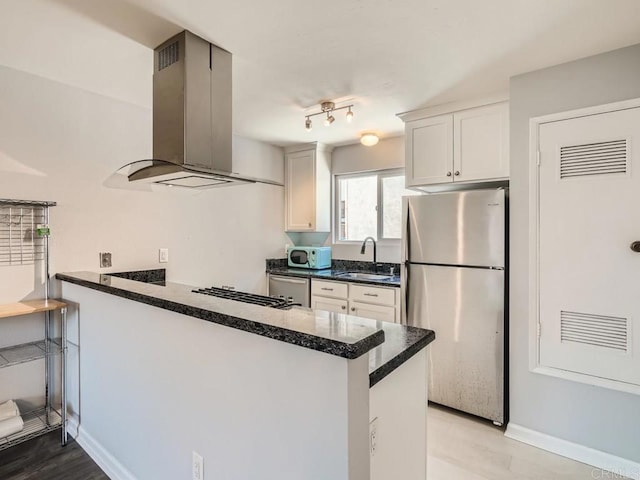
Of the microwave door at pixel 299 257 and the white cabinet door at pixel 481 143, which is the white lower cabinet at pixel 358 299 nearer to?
the microwave door at pixel 299 257

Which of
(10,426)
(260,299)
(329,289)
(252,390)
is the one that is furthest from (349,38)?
(10,426)

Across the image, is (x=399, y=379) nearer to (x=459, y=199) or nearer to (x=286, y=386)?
(x=286, y=386)

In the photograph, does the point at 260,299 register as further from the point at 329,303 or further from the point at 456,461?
the point at 329,303

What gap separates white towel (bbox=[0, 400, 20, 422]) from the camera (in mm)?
1993

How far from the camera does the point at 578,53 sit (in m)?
1.96

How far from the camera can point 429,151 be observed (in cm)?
279

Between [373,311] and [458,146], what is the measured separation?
61.2 inches

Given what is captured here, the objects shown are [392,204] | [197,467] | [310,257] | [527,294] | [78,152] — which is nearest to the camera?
[197,467]

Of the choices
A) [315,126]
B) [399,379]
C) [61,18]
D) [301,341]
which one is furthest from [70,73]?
[399,379]

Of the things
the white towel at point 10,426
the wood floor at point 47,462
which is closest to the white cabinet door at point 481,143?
the wood floor at point 47,462

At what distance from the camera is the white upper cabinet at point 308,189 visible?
3.90m

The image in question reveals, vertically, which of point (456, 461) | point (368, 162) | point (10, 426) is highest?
point (368, 162)

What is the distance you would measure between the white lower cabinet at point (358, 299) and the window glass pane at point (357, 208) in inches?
32.4

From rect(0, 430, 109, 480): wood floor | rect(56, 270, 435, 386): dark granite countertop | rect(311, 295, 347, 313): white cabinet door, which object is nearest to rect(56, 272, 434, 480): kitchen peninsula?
rect(56, 270, 435, 386): dark granite countertop
